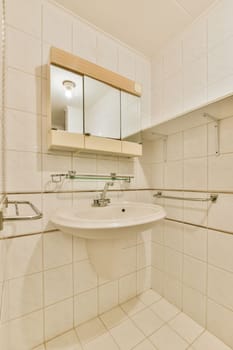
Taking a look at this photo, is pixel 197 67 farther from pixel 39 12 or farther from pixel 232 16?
pixel 39 12

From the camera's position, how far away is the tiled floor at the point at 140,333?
99cm

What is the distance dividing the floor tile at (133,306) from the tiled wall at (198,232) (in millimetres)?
211

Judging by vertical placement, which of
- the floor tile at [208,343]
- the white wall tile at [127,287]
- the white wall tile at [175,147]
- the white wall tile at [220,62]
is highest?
the white wall tile at [220,62]

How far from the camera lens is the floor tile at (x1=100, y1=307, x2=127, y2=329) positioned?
1.15 meters

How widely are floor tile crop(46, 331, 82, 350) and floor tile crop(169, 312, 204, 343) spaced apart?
24.3 inches

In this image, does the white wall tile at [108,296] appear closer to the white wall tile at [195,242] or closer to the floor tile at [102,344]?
the floor tile at [102,344]

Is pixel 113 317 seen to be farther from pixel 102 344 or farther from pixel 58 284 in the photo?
pixel 58 284

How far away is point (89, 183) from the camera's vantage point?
1.18 metres

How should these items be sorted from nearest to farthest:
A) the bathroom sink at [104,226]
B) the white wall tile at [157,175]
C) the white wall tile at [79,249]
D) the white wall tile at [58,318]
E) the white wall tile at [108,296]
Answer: the bathroom sink at [104,226] → the white wall tile at [58,318] → the white wall tile at [79,249] → the white wall tile at [108,296] → the white wall tile at [157,175]

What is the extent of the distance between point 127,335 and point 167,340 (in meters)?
0.24

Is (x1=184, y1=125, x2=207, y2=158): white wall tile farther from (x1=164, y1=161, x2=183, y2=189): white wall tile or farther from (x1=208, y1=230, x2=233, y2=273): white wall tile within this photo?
(x1=208, y1=230, x2=233, y2=273): white wall tile

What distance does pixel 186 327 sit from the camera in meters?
1.11

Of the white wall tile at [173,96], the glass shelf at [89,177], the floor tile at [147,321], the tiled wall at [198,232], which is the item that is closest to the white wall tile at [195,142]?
the tiled wall at [198,232]

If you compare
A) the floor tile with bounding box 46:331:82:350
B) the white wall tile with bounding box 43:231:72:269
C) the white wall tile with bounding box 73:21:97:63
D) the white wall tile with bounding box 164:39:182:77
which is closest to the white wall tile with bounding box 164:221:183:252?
the white wall tile with bounding box 43:231:72:269
